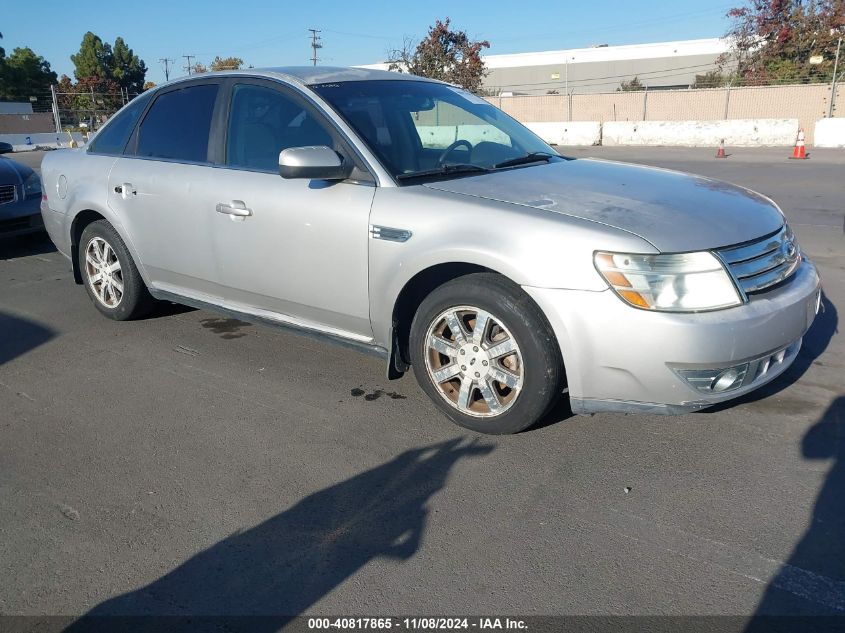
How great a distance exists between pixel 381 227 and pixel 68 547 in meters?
1.97

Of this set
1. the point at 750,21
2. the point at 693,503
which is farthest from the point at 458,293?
the point at 750,21

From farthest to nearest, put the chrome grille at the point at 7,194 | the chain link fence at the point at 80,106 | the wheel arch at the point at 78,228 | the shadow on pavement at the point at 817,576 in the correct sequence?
the chain link fence at the point at 80,106, the chrome grille at the point at 7,194, the wheel arch at the point at 78,228, the shadow on pavement at the point at 817,576

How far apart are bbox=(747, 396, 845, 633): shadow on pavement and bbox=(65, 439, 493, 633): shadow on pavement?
4.03 ft

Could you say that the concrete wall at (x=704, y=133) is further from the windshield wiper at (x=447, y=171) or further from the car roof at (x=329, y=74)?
the windshield wiper at (x=447, y=171)

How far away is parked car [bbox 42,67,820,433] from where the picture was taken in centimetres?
305

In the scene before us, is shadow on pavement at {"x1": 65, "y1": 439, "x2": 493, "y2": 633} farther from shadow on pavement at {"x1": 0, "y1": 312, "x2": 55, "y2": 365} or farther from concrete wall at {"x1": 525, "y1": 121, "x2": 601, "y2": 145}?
concrete wall at {"x1": 525, "y1": 121, "x2": 601, "y2": 145}

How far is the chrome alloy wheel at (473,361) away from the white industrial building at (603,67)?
54855mm

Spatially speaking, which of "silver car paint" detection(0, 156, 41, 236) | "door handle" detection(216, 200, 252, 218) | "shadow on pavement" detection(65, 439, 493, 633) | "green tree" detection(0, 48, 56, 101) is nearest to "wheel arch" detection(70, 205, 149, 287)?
"door handle" detection(216, 200, 252, 218)

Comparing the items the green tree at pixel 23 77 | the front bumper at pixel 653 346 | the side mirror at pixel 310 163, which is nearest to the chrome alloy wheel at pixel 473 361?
the front bumper at pixel 653 346

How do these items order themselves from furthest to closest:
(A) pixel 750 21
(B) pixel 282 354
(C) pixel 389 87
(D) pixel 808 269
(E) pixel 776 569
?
(A) pixel 750 21
(B) pixel 282 354
(C) pixel 389 87
(D) pixel 808 269
(E) pixel 776 569

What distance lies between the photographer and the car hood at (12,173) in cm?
814

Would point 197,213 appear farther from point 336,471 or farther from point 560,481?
point 560,481

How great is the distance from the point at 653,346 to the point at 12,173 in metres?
8.01

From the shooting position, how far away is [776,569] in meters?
2.49
